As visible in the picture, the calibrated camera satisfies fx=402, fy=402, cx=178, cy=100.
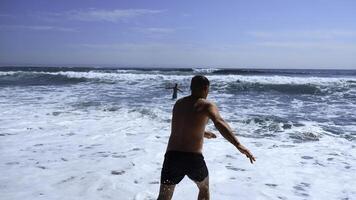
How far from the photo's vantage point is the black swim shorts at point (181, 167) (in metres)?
3.74

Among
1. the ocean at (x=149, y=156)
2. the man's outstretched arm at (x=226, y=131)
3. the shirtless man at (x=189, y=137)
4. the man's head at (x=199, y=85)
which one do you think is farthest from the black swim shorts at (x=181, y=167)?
the ocean at (x=149, y=156)

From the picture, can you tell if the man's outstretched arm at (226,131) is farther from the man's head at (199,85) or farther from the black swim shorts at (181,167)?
the black swim shorts at (181,167)

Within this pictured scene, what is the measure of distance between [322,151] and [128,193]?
4535 millimetres

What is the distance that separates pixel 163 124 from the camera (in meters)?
11.4

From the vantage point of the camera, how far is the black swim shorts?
12.3 feet

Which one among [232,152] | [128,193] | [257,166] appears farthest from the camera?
[232,152]

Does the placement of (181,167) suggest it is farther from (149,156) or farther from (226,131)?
(149,156)

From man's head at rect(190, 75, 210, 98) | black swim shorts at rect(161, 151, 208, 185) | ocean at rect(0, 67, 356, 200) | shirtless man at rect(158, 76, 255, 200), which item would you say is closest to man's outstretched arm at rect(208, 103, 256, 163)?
shirtless man at rect(158, 76, 255, 200)

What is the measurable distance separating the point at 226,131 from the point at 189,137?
16.8 inches

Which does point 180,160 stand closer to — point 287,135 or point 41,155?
point 41,155

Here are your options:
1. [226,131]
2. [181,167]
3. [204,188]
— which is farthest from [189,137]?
[204,188]

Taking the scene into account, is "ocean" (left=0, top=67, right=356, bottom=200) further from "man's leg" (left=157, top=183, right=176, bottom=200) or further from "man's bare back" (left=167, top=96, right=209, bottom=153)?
"man's bare back" (left=167, top=96, right=209, bottom=153)

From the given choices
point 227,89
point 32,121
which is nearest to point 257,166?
point 32,121

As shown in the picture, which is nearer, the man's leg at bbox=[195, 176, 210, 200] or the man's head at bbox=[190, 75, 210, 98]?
the man's head at bbox=[190, 75, 210, 98]
